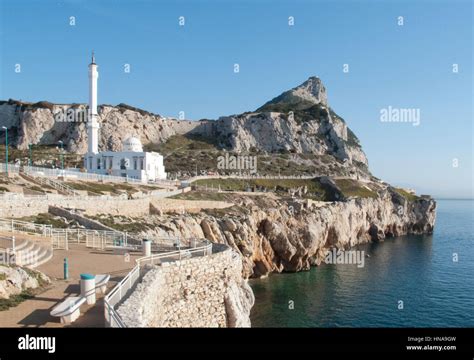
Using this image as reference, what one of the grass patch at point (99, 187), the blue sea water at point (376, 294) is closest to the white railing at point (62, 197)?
the grass patch at point (99, 187)

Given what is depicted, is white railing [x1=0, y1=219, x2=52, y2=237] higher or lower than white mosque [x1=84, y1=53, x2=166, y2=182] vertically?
lower

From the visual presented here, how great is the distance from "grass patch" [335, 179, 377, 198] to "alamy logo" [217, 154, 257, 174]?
22.4 m

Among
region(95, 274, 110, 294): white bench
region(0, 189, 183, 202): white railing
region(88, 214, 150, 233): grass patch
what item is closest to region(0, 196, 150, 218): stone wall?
region(0, 189, 183, 202): white railing

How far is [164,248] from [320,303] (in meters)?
20.9

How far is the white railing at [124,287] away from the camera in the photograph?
353 inches

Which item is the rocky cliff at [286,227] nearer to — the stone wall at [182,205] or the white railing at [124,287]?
the stone wall at [182,205]

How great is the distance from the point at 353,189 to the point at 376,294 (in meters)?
55.1

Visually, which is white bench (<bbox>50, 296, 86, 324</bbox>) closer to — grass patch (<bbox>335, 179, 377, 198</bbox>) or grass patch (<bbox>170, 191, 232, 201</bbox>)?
grass patch (<bbox>170, 191, 232, 201</bbox>)

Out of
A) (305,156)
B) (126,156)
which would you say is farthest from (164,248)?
(305,156)

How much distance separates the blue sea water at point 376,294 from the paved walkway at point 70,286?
15.8 m

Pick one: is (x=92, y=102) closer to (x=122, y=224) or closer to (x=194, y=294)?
(x=122, y=224)
